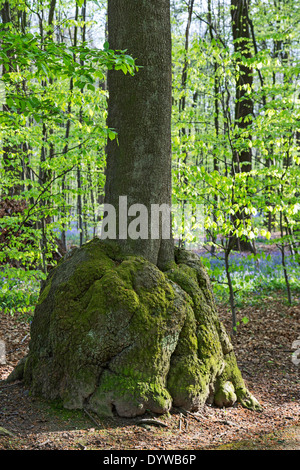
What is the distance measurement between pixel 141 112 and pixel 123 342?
2130mm

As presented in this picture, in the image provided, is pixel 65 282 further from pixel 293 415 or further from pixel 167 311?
pixel 293 415

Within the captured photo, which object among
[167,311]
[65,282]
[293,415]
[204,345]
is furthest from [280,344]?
[65,282]

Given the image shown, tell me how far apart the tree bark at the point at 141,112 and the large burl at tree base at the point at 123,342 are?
0.40 metres

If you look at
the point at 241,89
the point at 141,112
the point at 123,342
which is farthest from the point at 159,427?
the point at 241,89

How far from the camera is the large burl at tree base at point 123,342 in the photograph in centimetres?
306

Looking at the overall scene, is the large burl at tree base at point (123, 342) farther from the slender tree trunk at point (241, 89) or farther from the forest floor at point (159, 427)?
the slender tree trunk at point (241, 89)

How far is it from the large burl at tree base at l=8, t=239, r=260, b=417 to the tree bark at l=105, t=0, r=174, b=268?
1.32ft

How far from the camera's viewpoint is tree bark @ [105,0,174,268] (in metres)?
3.65

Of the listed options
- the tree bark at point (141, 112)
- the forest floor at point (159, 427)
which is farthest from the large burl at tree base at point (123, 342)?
the tree bark at point (141, 112)

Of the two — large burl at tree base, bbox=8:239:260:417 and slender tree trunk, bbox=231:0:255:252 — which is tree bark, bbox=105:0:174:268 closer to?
large burl at tree base, bbox=8:239:260:417

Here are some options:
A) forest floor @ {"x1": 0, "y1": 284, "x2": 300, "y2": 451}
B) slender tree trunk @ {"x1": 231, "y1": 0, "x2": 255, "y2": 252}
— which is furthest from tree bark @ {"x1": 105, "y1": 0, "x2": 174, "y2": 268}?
slender tree trunk @ {"x1": 231, "y1": 0, "x2": 255, "y2": 252}
